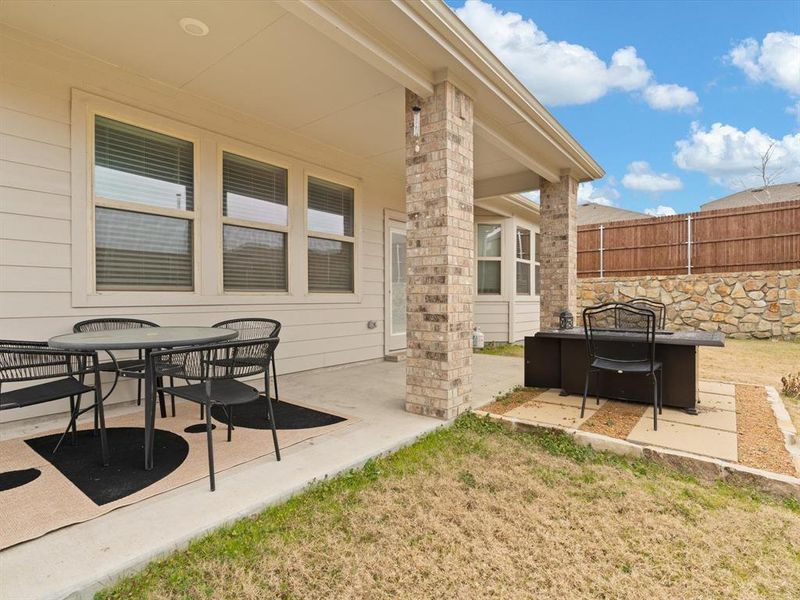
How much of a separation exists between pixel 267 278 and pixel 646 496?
401 cm

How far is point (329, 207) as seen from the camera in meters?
5.42

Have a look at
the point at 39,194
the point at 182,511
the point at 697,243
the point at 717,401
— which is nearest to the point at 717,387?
the point at 717,401

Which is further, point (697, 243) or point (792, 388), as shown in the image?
point (697, 243)

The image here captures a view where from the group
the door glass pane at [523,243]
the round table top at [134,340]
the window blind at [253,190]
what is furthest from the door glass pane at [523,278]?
the round table top at [134,340]

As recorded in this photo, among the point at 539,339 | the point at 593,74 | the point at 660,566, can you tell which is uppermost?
the point at 593,74

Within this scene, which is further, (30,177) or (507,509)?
(30,177)

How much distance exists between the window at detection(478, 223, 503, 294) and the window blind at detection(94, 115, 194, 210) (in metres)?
6.02

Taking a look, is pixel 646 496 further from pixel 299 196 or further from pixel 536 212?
pixel 536 212

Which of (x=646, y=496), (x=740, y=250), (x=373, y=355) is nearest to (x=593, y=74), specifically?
(x=740, y=250)

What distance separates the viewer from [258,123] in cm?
454

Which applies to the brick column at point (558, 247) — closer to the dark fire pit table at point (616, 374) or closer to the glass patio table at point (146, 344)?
the dark fire pit table at point (616, 374)

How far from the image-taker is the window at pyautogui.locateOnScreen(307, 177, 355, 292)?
5204 millimetres

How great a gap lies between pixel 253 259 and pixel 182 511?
308cm

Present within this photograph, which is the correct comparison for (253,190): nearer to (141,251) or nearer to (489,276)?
(141,251)
